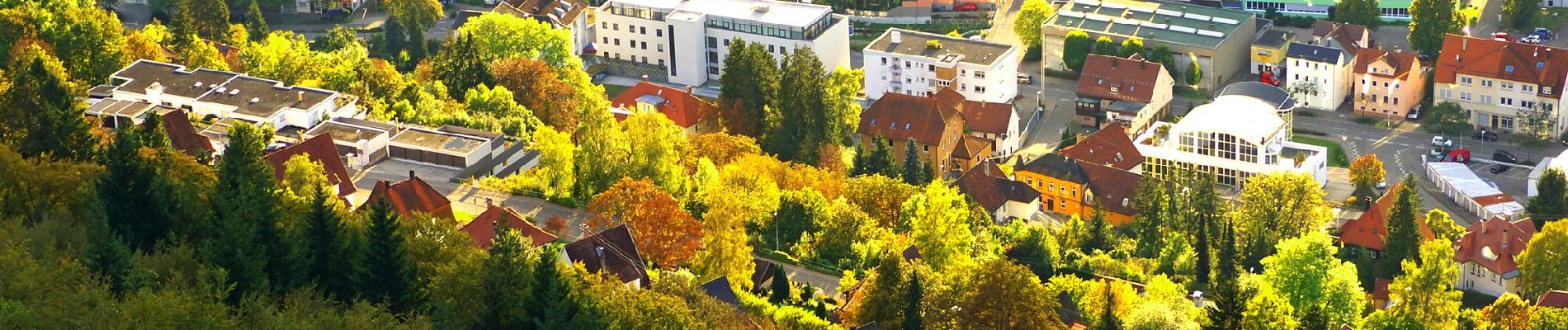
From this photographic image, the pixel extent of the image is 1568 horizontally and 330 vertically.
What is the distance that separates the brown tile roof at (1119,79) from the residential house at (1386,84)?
31.3 ft

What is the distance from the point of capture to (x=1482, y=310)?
80000 mm

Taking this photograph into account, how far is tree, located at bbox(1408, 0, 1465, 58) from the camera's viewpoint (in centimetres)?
11725

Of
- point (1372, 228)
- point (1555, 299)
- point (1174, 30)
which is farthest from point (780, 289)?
point (1174, 30)

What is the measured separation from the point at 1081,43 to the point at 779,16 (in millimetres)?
15546

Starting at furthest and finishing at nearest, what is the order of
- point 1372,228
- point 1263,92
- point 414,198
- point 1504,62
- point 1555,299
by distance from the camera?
point 1504,62 < point 1263,92 < point 1372,228 < point 1555,299 < point 414,198

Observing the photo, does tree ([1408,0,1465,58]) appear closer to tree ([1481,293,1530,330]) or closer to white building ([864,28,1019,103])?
white building ([864,28,1019,103])

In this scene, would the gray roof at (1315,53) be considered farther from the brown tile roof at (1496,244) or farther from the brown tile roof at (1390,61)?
the brown tile roof at (1496,244)

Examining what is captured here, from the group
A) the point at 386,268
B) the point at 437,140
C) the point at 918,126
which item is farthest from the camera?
the point at 918,126

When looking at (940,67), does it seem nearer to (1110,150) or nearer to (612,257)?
(1110,150)

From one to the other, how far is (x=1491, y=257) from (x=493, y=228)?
129 ft

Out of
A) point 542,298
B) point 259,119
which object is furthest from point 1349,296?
point 259,119

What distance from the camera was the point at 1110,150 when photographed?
10350cm

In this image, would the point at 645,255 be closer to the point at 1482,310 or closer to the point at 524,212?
the point at 524,212

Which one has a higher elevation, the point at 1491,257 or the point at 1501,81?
the point at 1501,81
